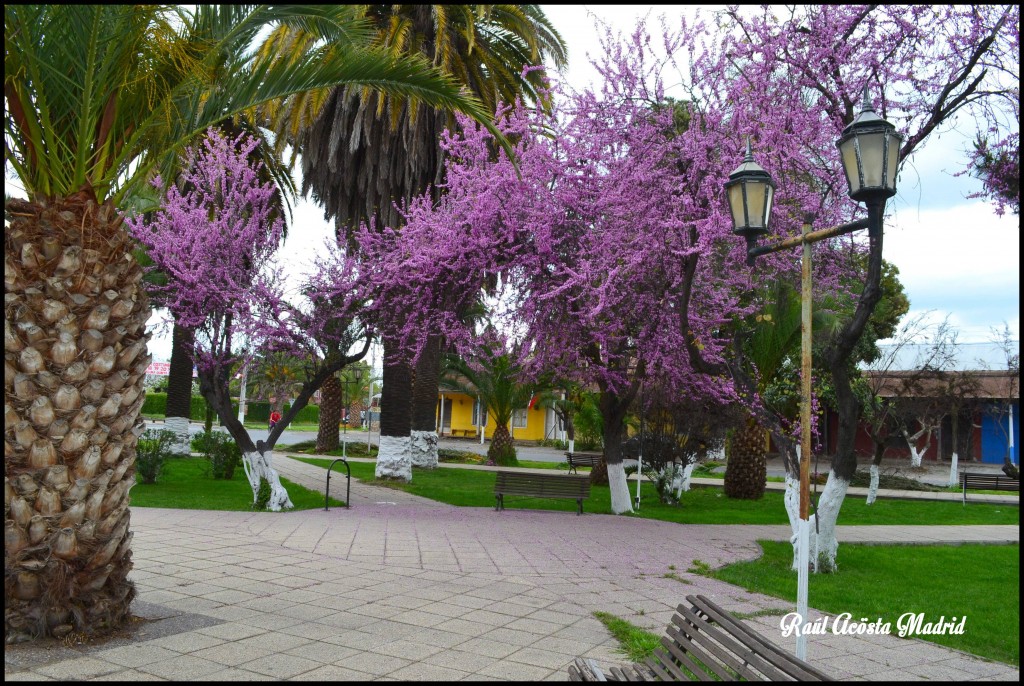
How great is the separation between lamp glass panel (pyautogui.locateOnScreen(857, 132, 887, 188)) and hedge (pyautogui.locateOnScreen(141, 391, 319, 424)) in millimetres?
46113

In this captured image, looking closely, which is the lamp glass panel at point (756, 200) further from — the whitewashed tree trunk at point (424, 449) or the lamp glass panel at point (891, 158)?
the whitewashed tree trunk at point (424, 449)

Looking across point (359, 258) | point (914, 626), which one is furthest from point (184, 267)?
point (914, 626)

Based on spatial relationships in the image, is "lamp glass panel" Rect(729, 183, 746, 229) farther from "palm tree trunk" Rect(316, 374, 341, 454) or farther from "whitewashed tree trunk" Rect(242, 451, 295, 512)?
Answer: "palm tree trunk" Rect(316, 374, 341, 454)

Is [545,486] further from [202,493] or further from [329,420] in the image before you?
[329,420]

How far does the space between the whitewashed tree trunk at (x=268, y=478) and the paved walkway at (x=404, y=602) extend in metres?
0.60

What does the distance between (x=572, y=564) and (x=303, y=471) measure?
517 inches

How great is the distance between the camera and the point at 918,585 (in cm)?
792

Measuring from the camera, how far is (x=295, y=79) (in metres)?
6.06

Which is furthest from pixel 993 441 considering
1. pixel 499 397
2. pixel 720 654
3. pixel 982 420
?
pixel 720 654

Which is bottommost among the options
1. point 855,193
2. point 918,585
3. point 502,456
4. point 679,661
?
point 502,456

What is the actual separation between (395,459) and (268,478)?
16.4 feet

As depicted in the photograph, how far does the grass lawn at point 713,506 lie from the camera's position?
46.0ft

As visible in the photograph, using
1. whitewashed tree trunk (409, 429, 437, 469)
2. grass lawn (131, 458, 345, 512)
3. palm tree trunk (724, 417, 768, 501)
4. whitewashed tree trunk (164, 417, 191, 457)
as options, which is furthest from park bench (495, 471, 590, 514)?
whitewashed tree trunk (164, 417, 191, 457)

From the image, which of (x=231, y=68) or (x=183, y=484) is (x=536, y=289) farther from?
(x=183, y=484)
